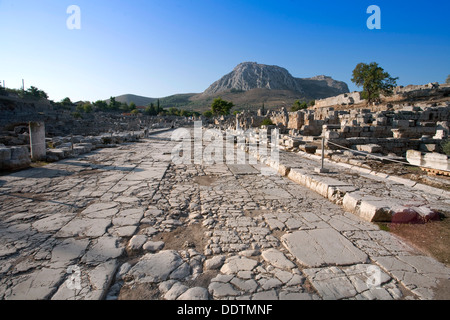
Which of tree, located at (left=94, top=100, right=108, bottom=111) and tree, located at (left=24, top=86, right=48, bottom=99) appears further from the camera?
tree, located at (left=94, top=100, right=108, bottom=111)

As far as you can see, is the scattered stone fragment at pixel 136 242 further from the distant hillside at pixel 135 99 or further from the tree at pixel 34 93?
the distant hillside at pixel 135 99

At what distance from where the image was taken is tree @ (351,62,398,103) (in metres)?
31.8

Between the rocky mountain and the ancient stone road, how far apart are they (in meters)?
152

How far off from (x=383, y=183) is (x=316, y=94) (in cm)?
15736

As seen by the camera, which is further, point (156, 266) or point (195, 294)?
point (156, 266)

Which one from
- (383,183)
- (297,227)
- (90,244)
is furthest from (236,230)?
(383,183)

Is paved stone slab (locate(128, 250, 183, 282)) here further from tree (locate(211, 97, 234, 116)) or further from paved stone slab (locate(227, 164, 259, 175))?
tree (locate(211, 97, 234, 116))

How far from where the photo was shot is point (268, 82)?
6166 inches

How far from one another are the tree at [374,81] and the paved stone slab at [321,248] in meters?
36.6

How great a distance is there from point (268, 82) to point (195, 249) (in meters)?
166

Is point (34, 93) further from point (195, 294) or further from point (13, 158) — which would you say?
point (195, 294)

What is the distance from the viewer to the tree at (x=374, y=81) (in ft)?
104

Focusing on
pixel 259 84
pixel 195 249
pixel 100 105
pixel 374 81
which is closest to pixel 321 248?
pixel 195 249

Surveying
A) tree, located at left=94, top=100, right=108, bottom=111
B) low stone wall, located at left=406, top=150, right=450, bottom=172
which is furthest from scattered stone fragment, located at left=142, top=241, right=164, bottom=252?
tree, located at left=94, top=100, right=108, bottom=111
